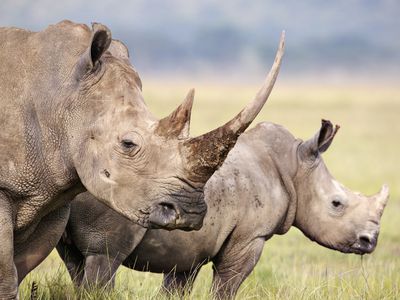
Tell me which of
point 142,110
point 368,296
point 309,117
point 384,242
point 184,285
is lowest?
point 309,117

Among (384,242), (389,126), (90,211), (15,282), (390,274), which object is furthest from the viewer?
(389,126)

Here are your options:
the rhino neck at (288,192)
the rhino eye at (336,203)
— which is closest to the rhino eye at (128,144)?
the rhino neck at (288,192)

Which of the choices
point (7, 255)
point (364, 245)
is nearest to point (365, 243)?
point (364, 245)

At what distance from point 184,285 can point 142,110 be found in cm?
242

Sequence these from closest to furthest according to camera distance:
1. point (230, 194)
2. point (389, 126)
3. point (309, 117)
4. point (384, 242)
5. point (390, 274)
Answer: point (230, 194) → point (390, 274) → point (384, 242) → point (389, 126) → point (309, 117)

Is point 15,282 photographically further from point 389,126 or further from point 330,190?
point 389,126

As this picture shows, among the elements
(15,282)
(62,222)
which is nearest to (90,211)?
(62,222)

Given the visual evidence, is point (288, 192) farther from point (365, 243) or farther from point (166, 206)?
point (166, 206)

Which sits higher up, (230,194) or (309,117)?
(230,194)

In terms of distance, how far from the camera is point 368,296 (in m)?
7.09

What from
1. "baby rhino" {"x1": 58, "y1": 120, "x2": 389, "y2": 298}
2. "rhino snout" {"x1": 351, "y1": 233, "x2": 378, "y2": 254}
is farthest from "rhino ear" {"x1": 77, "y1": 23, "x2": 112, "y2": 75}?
"rhino snout" {"x1": 351, "y1": 233, "x2": 378, "y2": 254}

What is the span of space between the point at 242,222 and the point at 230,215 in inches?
5.8

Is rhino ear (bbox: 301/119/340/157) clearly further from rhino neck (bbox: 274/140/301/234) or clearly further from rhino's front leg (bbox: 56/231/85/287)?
rhino's front leg (bbox: 56/231/85/287)

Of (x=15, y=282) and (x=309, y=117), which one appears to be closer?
(x=15, y=282)
